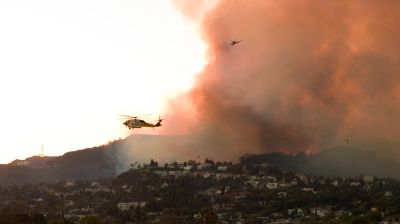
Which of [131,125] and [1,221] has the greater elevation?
[131,125]
